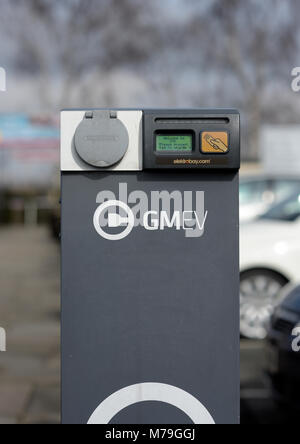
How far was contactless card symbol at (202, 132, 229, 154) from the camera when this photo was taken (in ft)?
8.21

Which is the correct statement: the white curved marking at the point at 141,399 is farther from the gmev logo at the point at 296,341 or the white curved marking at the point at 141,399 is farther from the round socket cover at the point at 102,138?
the gmev logo at the point at 296,341

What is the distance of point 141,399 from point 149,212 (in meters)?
0.64

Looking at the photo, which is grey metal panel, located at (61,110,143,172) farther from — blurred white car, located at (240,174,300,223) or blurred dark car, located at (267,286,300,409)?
blurred white car, located at (240,174,300,223)

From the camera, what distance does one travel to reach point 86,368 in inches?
99.4

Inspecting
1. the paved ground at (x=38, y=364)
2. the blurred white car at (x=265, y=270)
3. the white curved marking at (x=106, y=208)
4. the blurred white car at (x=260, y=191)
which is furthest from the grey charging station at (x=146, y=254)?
the blurred white car at (x=260, y=191)

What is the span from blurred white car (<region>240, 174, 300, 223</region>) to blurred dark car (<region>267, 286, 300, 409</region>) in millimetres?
6975

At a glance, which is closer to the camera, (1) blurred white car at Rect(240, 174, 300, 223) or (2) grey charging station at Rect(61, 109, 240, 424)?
(2) grey charging station at Rect(61, 109, 240, 424)

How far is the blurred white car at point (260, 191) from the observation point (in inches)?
463

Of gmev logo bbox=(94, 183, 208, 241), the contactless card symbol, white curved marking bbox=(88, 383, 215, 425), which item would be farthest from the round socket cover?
white curved marking bbox=(88, 383, 215, 425)

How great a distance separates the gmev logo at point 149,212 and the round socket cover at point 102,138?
11cm
